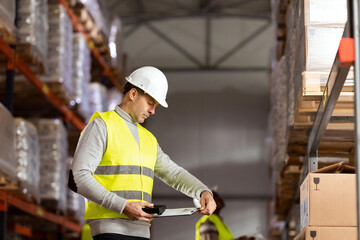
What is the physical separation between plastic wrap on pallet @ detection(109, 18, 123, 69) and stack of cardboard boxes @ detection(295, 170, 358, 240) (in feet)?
31.0

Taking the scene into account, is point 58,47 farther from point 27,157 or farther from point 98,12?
point 98,12

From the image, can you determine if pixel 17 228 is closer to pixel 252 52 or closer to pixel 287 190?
pixel 287 190

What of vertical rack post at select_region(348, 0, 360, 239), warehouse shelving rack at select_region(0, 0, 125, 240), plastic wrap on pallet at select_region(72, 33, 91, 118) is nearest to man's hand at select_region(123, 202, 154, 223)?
vertical rack post at select_region(348, 0, 360, 239)

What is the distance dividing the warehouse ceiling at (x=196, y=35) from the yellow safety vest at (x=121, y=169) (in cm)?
1624

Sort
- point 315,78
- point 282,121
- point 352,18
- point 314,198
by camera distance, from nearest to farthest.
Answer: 1. point 352,18
2. point 314,198
3. point 315,78
4. point 282,121

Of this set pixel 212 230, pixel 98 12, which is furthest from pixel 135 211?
pixel 98 12

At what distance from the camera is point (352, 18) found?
3.26 m

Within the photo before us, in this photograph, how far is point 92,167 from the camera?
3.70m

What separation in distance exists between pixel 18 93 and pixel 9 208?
1628mm

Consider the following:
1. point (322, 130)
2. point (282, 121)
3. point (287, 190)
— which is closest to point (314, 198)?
point (322, 130)

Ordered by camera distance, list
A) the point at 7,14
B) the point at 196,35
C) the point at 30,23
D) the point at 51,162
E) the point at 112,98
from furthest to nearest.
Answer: the point at 196,35, the point at 112,98, the point at 51,162, the point at 30,23, the point at 7,14

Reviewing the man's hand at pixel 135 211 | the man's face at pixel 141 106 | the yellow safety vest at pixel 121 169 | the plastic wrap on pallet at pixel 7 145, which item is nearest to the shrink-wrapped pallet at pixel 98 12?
the plastic wrap on pallet at pixel 7 145

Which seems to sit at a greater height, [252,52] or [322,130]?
[252,52]

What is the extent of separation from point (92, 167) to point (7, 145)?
394 cm
